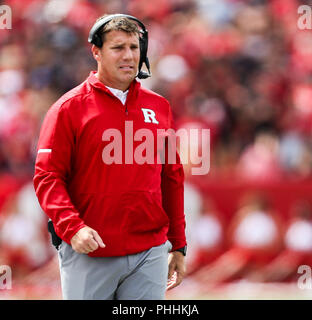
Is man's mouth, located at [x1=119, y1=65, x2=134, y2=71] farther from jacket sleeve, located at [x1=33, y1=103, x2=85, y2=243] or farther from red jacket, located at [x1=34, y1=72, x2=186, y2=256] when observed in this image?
jacket sleeve, located at [x1=33, y1=103, x2=85, y2=243]

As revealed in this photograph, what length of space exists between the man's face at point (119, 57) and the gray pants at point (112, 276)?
2.33ft

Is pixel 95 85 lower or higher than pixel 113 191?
higher

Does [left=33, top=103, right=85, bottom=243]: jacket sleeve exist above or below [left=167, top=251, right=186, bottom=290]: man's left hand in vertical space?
above

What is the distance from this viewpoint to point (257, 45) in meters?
9.78

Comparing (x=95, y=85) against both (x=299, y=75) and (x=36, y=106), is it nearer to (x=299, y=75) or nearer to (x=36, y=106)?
(x=36, y=106)

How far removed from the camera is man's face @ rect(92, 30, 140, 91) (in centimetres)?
317

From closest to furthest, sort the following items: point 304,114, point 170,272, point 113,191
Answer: point 113,191, point 170,272, point 304,114

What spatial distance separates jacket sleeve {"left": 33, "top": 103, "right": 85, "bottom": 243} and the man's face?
26 cm

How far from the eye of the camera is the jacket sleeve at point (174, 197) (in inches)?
135

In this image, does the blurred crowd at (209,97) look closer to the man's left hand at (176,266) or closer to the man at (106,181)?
the man's left hand at (176,266)

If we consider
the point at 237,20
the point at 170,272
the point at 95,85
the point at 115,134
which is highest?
the point at 237,20

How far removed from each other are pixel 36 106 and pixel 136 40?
5.52 metres

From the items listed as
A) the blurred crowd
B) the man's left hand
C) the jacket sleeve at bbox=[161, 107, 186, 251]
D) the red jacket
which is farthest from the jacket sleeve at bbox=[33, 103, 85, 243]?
the blurred crowd

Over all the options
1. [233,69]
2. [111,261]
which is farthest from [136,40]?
[233,69]
